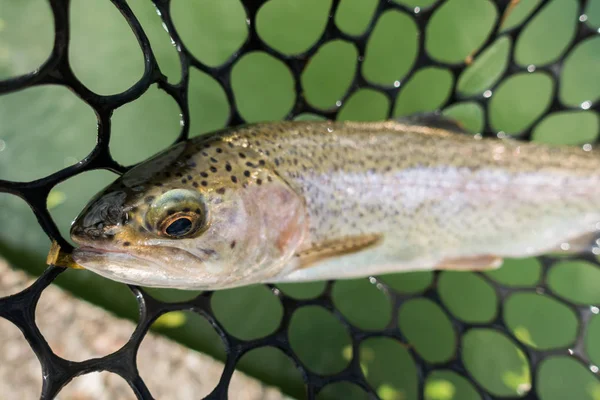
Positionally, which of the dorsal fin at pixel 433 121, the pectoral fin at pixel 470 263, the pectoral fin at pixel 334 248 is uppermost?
the dorsal fin at pixel 433 121

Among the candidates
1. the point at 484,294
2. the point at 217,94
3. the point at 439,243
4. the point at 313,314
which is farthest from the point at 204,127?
the point at 484,294

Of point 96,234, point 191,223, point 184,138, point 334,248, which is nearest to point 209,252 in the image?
point 191,223

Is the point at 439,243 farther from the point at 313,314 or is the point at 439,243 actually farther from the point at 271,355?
the point at 271,355

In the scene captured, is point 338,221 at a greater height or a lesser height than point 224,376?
greater

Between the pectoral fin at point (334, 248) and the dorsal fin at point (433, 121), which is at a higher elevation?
the dorsal fin at point (433, 121)

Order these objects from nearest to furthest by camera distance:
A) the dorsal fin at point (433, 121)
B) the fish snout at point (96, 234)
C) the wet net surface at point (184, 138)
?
the fish snout at point (96, 234) → the wet net surface at point (184, 138) → the dorsal fin at point (433, 121)

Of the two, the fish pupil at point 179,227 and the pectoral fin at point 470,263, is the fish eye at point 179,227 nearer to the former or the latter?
the fish pupil at point 179,227

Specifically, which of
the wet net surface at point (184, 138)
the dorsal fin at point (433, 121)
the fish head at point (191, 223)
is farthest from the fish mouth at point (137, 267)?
the dorsal fin at point (433, 121)
